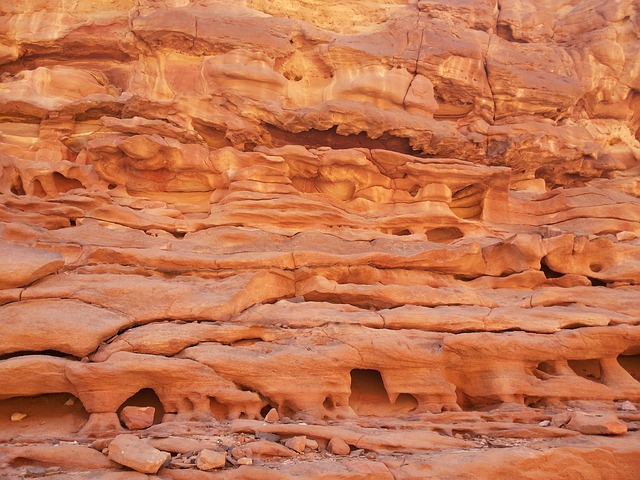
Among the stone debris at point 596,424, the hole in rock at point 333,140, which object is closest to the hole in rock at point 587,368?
the stone debris at point 596,424

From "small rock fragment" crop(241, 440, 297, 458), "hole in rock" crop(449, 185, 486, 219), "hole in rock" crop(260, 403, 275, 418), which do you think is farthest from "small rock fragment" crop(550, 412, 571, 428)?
"hole in rock" crop(449, 185, 486, 219)

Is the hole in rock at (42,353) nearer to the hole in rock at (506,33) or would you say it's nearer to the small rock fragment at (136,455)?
the small rock fragment at (136,455)

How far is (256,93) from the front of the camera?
13.1m

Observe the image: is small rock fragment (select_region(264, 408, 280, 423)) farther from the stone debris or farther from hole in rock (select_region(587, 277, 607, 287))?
hole in rock (select_region(587, 277, 607, 287))

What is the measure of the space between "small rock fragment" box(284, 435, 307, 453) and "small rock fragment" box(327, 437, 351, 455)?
0.33 metres

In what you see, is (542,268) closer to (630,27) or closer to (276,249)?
(276,249)

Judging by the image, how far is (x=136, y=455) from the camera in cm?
506

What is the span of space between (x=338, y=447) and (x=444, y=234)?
8236mm

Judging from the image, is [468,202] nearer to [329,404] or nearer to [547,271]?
[547,271]

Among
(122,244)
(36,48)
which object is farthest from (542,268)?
(36,48)

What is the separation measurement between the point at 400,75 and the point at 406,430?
10.8 m

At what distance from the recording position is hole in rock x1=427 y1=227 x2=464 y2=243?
1275 cm

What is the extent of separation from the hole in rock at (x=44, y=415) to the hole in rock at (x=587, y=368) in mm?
8886

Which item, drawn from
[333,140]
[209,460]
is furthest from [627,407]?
[333,140]
